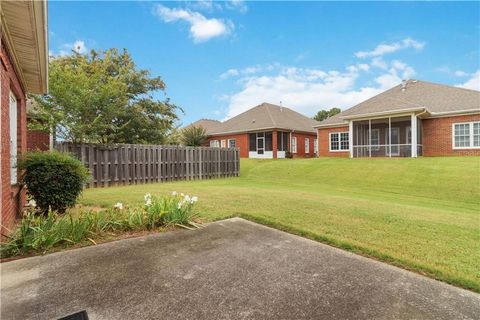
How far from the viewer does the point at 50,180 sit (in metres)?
6.11

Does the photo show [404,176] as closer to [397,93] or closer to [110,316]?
[397,93]

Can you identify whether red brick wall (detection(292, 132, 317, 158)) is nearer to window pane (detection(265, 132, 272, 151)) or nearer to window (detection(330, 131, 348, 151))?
window pane (detection(265, 132, 272, 151))

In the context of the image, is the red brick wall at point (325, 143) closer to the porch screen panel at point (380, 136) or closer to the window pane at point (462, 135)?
the porch screen panel at point (380, 136)

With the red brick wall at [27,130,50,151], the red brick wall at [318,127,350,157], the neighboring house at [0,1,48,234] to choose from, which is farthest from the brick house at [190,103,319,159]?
the neighboring house at [0,1,48,234]

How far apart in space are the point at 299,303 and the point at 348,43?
61.1 feet

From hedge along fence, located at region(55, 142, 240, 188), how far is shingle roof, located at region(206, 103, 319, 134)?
9.72 meters

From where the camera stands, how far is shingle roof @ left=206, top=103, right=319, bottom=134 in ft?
86.8

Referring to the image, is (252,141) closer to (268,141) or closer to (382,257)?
(268,141)

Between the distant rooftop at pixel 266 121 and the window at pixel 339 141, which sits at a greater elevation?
the distant rooftop at pixel 266 121

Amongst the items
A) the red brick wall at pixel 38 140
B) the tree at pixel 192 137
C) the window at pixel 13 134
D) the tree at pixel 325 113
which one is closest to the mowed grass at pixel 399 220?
the window at pixel 13 134

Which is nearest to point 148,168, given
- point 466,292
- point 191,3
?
point 191,3

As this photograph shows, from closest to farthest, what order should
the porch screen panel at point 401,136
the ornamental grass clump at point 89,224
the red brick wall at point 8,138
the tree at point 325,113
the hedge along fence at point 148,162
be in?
the ornamental grass clump at point 89,224, the red brick wall at point 8,138, the hedge along fence at point 148,162, the porch screen panel at point 401,136, the tree at point 325,113

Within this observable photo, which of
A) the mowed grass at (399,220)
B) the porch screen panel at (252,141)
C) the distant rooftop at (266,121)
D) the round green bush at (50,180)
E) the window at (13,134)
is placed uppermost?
the distant rooftop at (266,121)

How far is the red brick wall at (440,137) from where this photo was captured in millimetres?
18203
